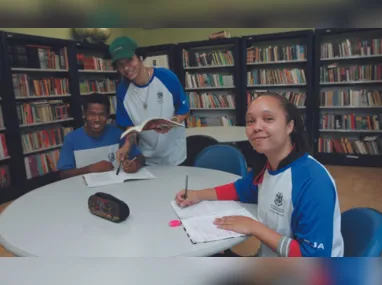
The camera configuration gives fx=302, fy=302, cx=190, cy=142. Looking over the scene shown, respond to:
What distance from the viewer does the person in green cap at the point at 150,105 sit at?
183 centimetres

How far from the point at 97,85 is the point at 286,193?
4.60 metres

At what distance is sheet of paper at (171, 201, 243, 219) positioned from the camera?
3.78 ft

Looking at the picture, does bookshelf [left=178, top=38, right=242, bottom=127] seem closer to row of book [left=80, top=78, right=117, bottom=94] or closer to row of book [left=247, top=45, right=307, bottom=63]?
row of book [left=247, top=45, right=307, bottom=63]

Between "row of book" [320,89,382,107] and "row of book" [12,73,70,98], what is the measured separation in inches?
155

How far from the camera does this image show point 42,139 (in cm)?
419

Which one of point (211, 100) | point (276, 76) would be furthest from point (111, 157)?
point (276, 76)

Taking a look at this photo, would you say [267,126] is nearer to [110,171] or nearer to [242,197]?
[242,197]

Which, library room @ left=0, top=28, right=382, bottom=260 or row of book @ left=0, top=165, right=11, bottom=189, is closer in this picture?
library room @ left=0, top=28, right=382, bottom=260

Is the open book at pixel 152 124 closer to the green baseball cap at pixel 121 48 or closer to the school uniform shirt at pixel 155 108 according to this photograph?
the school uniform shirt at pixel 155 108

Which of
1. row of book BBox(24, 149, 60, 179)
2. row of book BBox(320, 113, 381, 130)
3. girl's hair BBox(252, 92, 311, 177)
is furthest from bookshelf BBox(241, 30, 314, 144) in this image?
girl's hair BBox(252, 92, 311, 177)

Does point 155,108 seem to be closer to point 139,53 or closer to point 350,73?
point 139,53

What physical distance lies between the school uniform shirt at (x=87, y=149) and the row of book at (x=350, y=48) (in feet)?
12.2

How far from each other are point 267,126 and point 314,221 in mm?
354

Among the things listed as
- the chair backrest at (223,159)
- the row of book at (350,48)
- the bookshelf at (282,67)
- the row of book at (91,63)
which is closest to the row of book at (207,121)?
the bookshelf at (282,67)
